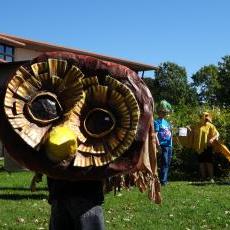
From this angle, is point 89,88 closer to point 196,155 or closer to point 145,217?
point 145,217

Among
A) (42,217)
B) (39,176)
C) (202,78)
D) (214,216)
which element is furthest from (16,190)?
(202,78)

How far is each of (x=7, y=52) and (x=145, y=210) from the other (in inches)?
1100

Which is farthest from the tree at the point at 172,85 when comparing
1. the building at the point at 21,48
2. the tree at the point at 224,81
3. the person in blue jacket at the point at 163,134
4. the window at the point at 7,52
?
the person in blue jacket at the point at 163,134

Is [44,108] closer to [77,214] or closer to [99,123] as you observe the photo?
[99,123]

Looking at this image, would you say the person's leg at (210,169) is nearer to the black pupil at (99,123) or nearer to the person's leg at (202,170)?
the person's leg at (202,170)

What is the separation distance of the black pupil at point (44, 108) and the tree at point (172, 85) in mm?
76149

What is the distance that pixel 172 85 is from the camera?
82.3 meters

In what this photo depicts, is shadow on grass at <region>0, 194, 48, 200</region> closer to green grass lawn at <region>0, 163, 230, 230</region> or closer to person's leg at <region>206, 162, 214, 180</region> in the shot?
green grass lawn at <region>0, 163, 230, 230</region>

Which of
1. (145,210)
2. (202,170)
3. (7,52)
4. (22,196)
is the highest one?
(7,52)

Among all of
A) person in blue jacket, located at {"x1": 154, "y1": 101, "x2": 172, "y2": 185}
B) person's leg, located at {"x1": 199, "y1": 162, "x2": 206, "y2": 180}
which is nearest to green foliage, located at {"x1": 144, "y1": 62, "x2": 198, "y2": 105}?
person's leg, located at {"x1": 199, "y1": 162, "x2": 206, "y2": 180}

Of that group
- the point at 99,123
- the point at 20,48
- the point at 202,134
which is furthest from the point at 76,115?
the point at 20,48

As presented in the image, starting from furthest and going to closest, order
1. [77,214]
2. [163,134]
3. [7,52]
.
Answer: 1. [7,52]
2. [163,134]
3. [77,214]

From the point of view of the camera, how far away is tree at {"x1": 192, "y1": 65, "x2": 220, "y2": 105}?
7950cm

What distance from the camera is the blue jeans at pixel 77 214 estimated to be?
391 centimetres
